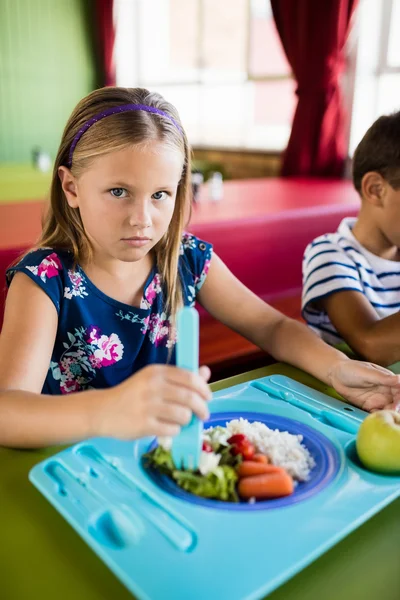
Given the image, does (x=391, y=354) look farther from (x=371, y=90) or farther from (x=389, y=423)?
(x=371, y=90)

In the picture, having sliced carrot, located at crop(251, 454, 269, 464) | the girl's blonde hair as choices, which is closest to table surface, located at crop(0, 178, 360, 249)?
the girl's blonde hair

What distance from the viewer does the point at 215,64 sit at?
16.6 ft

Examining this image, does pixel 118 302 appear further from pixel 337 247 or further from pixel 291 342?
pixel 337 247

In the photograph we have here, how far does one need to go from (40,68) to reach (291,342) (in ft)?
20.0

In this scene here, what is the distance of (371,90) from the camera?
3.51m

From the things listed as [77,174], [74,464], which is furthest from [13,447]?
[77,174]

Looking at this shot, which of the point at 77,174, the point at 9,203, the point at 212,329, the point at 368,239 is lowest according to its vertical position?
the point at 212,329

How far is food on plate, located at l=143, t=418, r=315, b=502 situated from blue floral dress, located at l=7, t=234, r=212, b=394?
1.21ft

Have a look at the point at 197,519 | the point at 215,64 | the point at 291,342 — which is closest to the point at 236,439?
the point at 197,519

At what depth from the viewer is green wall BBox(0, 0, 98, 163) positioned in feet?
19.5

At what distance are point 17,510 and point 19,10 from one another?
6.46m

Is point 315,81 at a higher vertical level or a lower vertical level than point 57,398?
higher

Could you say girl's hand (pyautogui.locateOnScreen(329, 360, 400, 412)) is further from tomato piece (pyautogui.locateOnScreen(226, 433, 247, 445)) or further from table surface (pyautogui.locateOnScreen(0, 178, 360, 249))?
table surface (pyautogui.locateOnScreen(0, 178, 360, 249))

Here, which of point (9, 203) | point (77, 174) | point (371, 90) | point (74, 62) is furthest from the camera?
point (74, 62)
